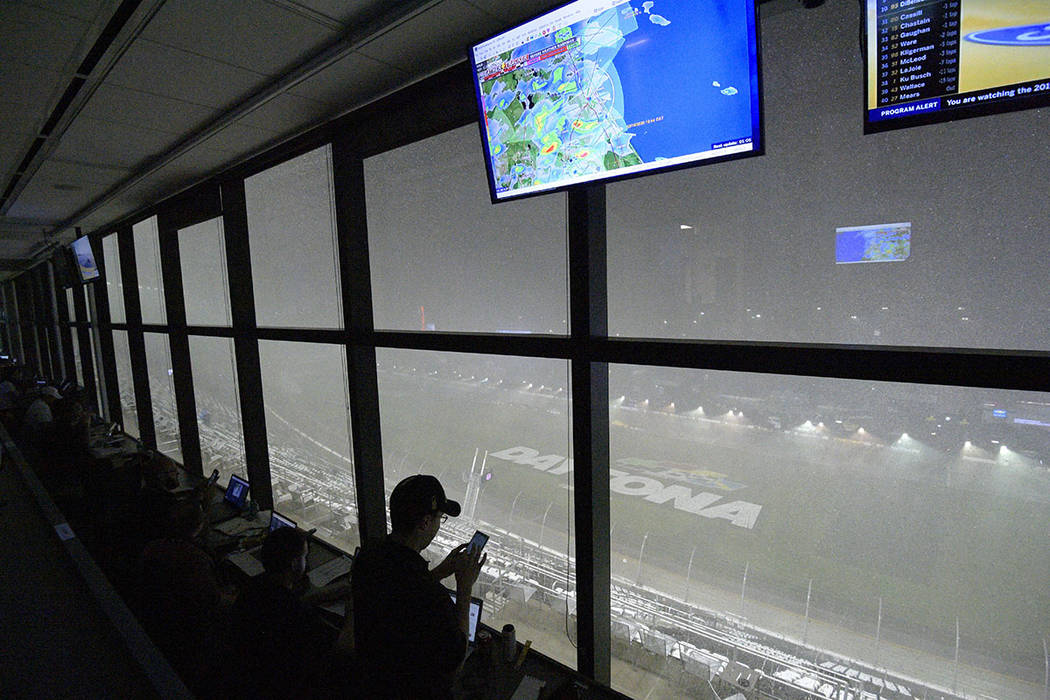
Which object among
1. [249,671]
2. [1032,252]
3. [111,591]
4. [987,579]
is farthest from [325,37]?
[987,579]

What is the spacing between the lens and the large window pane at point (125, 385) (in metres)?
7.01

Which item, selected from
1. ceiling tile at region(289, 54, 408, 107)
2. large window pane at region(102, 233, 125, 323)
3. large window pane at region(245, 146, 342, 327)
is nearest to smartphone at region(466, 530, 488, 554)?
large window pane at region(245, 146, 342, 327)

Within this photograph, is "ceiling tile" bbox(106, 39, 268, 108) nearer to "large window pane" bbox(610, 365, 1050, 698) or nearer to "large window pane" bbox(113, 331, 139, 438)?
"large window pane" bbox(610, 365, 1050, 698)

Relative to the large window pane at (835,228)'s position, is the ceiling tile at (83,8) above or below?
above

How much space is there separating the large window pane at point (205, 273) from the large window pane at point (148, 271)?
0.61m

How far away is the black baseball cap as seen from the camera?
1496 millimetres

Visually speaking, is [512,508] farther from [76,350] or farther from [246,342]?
[76,350]

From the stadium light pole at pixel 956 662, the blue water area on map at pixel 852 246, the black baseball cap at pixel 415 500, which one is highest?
the blue water area on map at pixel 852 246

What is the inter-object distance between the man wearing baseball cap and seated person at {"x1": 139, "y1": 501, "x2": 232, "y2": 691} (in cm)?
137

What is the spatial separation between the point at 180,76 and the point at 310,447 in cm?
334

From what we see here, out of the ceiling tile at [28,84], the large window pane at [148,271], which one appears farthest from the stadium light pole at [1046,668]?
the large window pane at [148,271]

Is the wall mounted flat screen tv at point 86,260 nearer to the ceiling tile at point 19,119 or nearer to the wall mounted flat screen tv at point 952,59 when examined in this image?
A: the ceiling tile at point 19,119

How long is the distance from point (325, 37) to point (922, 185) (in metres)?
2.54

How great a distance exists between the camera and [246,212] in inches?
155
